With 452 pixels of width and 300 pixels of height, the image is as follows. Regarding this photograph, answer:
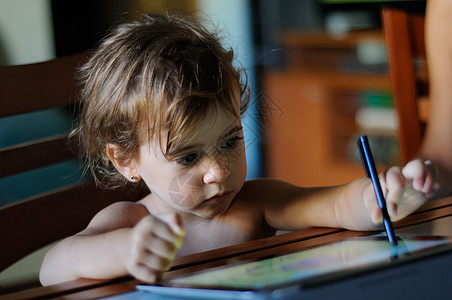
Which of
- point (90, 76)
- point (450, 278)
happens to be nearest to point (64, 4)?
point (90, 76)

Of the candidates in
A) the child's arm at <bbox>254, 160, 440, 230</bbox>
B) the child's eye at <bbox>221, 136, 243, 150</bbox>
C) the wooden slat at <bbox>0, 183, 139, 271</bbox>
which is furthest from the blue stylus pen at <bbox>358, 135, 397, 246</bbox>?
the wooden slat at <bbox>0, 183, 139, 271</bbox>

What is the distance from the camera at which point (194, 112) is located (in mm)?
566

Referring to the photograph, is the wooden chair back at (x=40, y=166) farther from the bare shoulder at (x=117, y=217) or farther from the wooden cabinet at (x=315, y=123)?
the wooden cabinet at (x=315, y=123)

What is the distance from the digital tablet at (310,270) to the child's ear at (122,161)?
207mm

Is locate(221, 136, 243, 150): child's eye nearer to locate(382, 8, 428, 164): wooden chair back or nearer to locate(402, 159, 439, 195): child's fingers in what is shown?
locate(402, 159, 439, 195): child's fingers

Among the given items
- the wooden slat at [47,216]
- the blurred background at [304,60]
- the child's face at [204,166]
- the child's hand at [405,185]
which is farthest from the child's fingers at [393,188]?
the blurred background at [304,60]

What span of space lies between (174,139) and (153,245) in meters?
0.15

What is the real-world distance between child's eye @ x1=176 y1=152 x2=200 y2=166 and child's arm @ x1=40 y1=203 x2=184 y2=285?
70 millimetres

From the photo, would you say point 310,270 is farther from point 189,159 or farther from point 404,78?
point 404,78

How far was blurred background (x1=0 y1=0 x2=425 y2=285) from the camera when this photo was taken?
2119mm

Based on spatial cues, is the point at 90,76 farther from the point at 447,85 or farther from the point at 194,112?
the point at 447,85

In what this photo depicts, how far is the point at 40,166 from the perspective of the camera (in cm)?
79

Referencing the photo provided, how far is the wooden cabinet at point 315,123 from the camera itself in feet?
8.23

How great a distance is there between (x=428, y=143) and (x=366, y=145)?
0.31 m
